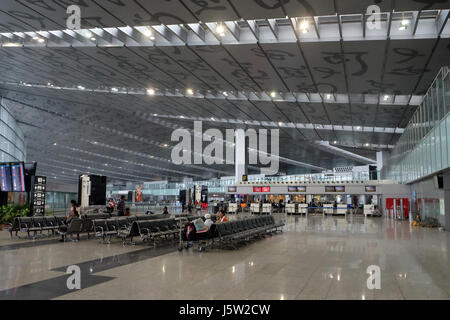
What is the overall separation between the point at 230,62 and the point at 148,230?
7.55 metres

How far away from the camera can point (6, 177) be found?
717 inches

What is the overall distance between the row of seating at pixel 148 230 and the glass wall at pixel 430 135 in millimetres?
11004

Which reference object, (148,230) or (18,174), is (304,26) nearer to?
(148,230)

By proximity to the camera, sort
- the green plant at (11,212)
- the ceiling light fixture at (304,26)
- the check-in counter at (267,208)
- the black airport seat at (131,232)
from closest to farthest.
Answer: the black airport seat at (131,232) → the ceiling light fixture at (304,26) → the green plant at (11,212) → the check-in counter at (267,208)

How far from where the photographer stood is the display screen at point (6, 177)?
18047 millimetres

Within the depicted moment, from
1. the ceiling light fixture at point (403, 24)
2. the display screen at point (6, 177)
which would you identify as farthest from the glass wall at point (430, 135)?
the display screen at point (6, 177)

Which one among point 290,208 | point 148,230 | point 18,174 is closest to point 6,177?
point 18,174

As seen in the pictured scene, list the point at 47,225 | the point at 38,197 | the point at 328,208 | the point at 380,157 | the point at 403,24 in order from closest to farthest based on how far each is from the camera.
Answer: the point at 403,24 < the point at 47,225 < the point at 38,197 < the point at 328,208 < the point at 380,157

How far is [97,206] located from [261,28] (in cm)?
2053

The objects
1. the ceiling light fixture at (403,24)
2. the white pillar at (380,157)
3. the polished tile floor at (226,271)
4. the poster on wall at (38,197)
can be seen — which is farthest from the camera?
the white pillar at (380,157)

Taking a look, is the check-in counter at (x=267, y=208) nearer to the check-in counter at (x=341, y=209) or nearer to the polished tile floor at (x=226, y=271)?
the check-in counter at (x=341, y=209)

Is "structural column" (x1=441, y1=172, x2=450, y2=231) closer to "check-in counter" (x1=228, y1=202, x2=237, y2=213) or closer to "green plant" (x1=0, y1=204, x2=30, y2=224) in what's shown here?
"check-in counter" (x1=228, y1=202, x2=237, y2=213)

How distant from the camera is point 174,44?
43.5ft

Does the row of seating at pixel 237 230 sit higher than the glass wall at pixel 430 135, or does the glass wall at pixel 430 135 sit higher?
the glass wall at pixel 430 135
